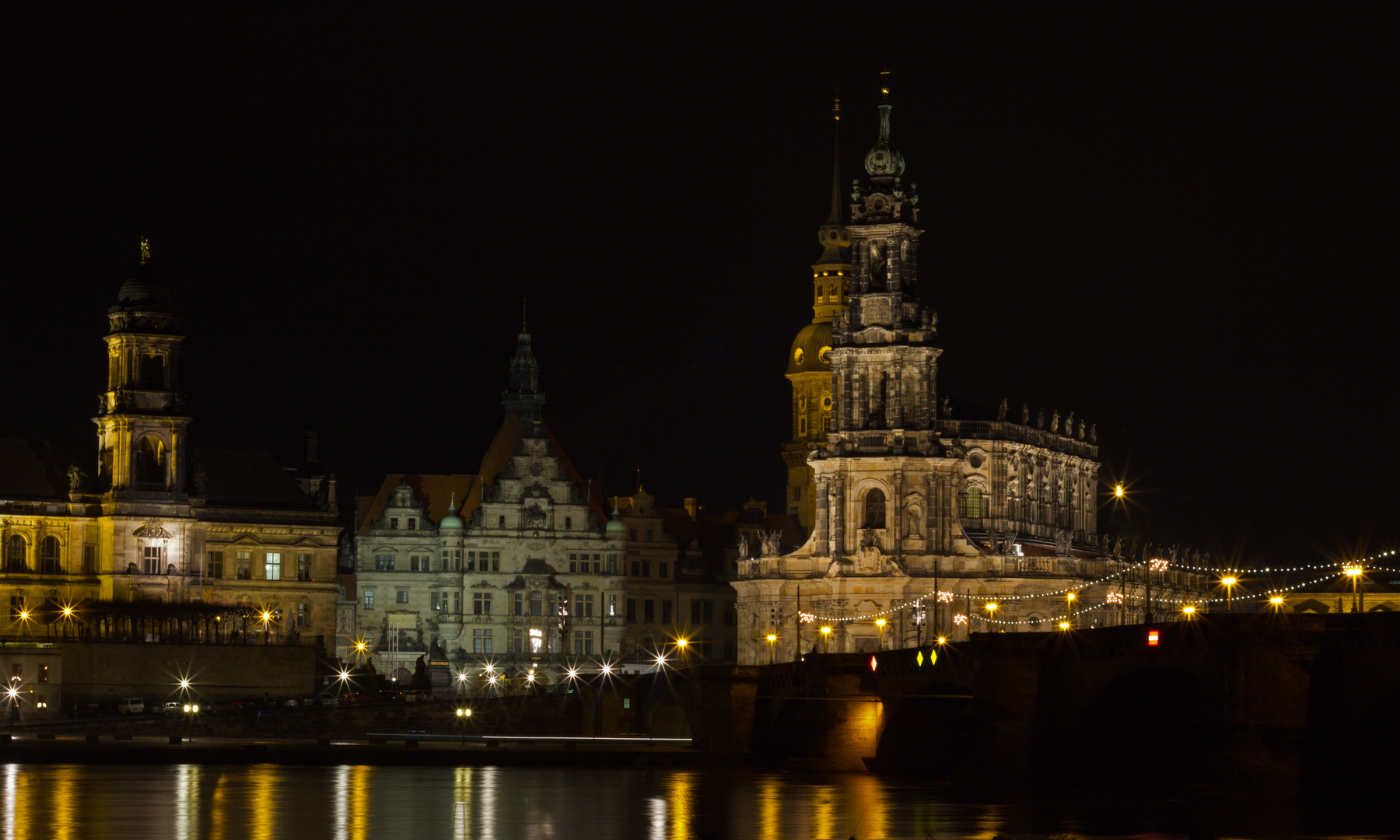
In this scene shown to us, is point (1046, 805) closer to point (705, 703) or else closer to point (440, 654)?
point (705, 703)

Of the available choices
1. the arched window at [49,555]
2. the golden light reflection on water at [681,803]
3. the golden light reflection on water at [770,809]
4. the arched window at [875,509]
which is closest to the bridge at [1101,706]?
the golden light reflection on water at [770,809]

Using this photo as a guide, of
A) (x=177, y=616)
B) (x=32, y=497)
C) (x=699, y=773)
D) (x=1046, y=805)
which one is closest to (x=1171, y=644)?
(x=1046, y=805)

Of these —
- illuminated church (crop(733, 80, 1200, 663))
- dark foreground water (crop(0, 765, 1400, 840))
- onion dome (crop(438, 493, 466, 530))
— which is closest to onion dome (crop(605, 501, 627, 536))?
onion dome (crop(438, 493, 466, 530))

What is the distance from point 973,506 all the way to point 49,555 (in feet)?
173

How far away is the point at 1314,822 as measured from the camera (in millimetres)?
58906

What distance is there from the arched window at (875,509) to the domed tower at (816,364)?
107ft

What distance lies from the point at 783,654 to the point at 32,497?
136ft

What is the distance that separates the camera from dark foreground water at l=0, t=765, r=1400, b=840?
62656mm

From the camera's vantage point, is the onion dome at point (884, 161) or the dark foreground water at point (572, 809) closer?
the dark foreground water at point (572, 809)

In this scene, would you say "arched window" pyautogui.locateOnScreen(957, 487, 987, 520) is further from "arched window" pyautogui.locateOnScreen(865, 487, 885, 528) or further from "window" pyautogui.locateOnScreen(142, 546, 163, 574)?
"window" pyautogui.locateOnScreen(142, 546, 163, 574)

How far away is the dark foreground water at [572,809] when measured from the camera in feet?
206

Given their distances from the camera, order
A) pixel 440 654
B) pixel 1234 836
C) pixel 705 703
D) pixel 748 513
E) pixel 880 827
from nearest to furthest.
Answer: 1. pixel 1234 836
2. pixel 880 827
3. pixel 705 703
4. pixel 440 654
5. pixel 748 513

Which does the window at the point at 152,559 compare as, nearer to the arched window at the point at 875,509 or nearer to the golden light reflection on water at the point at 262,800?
the arched window at the point at 875,509

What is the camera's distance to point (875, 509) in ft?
429
